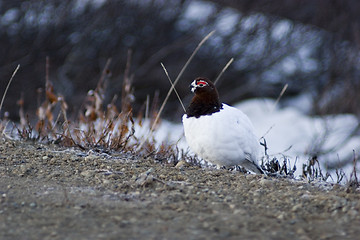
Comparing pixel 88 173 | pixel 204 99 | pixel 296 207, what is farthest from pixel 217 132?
pixel 296 207

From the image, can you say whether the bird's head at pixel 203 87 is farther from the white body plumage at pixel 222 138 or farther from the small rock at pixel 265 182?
the small rock at pixel 265 182

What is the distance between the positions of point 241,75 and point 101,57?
2.51m

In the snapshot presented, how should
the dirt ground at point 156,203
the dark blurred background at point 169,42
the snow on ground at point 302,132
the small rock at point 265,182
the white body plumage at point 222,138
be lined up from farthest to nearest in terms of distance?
the dark blurred background at point 169,42 → the snow on ground at point 302,132 → the white body plumage at point 222,138 → the small rock at point 265,182 → the dirt ground at point 156,203

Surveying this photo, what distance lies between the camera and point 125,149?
12.6 ft

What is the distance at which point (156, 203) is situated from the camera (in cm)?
234

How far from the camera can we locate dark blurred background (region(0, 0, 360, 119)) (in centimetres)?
909

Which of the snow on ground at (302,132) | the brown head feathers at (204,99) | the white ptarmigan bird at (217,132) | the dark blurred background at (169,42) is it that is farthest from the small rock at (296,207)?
the dark blurred background at (169,42)

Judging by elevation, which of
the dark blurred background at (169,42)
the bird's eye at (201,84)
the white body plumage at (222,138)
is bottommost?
the white body plumage at (222,138)

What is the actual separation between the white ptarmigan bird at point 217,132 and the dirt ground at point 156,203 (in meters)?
0.21

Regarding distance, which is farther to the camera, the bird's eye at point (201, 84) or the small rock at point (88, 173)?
the bird's eye at point (201, 84)

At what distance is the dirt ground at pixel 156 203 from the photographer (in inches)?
78.3

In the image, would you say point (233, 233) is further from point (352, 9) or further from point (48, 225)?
point (352, 9)

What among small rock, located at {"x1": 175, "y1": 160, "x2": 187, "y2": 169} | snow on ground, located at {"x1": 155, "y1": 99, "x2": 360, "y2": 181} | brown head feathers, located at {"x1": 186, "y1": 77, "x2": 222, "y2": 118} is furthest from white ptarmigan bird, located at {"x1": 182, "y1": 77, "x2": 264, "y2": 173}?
snow on ground, located at {"x1": 155, "y1": 99, "x2": 360, "y2": 181}

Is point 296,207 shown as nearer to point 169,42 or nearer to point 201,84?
point 201,84
